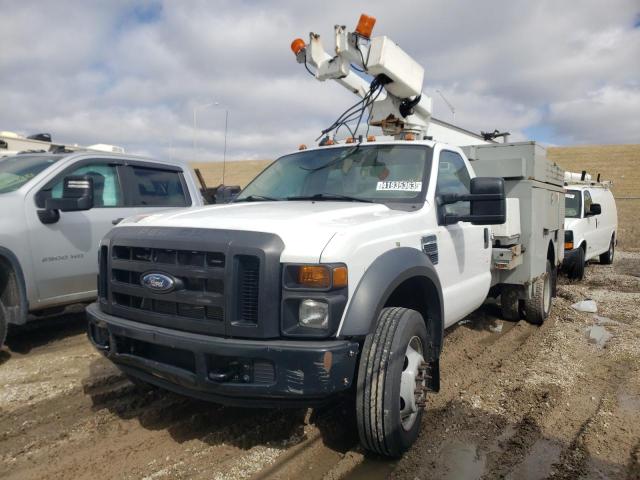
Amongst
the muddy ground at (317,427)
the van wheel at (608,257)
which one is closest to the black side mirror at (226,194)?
the muddy ground at (317,427)

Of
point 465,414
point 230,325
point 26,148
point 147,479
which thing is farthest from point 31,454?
point 26,148

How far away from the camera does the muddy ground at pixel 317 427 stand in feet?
9.85

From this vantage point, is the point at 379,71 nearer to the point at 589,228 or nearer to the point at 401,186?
the point at 401,186

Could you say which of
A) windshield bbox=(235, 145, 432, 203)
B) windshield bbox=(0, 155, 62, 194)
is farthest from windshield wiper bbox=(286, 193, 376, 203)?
windshield bbox=(0, 155, 62, 194)

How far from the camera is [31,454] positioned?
3121 mm

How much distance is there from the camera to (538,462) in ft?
10.3

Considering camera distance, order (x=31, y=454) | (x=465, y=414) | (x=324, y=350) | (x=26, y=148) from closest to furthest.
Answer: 1. (x=324, y=350)
2. (x=31, y=454)
3. (x=465, y=414)
4. (x=26, y=148)

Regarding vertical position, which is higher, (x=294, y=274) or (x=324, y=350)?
(x=294, y=274)

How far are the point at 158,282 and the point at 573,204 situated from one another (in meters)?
9.91

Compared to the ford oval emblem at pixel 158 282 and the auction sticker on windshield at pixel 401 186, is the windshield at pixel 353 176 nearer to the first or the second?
the auction sticker on windshield at pixel 401 186

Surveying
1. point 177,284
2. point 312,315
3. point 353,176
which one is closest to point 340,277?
point 312,315

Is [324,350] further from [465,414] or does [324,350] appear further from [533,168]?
[533,168]

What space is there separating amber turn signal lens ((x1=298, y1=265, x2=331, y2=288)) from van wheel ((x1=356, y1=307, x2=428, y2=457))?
477 millimetres

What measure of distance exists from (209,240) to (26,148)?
7.08 metres
